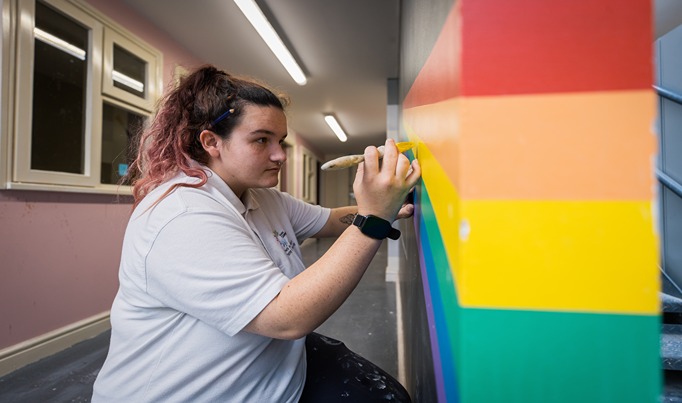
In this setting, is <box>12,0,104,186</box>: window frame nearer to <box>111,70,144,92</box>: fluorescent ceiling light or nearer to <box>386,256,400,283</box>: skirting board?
<box>111,70,144,92</box>: fluorescent ceiling light

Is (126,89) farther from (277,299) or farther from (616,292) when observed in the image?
(616,292)

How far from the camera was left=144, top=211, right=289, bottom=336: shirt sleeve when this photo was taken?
2.18ft

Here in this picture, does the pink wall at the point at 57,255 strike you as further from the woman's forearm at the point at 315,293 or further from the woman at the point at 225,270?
the woman's forearm at the point at 315,293

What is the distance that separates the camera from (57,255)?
237cm

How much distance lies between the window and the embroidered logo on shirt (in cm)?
148

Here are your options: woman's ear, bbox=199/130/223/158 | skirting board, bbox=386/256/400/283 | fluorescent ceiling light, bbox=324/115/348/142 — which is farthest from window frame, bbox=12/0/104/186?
fluorescent ceiling light, bbox=324/115/348/142

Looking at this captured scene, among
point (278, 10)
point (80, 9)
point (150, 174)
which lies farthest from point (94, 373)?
point (278, 10)

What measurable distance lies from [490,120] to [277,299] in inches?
20.1

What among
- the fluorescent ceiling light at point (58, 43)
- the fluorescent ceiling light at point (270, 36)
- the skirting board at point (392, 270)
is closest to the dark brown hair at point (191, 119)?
the fluorescent ceiling light at point (58, 43)

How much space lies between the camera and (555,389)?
0.31 m

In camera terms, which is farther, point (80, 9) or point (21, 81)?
point (80, 9)

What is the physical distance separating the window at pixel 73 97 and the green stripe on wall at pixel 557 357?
2.29m

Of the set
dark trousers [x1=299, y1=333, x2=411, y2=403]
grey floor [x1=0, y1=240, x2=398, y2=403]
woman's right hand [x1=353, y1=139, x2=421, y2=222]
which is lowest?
grey floor [x1=0, y1=240, x2=398, y2=403]

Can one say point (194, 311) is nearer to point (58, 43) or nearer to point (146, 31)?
point (58, 43)
